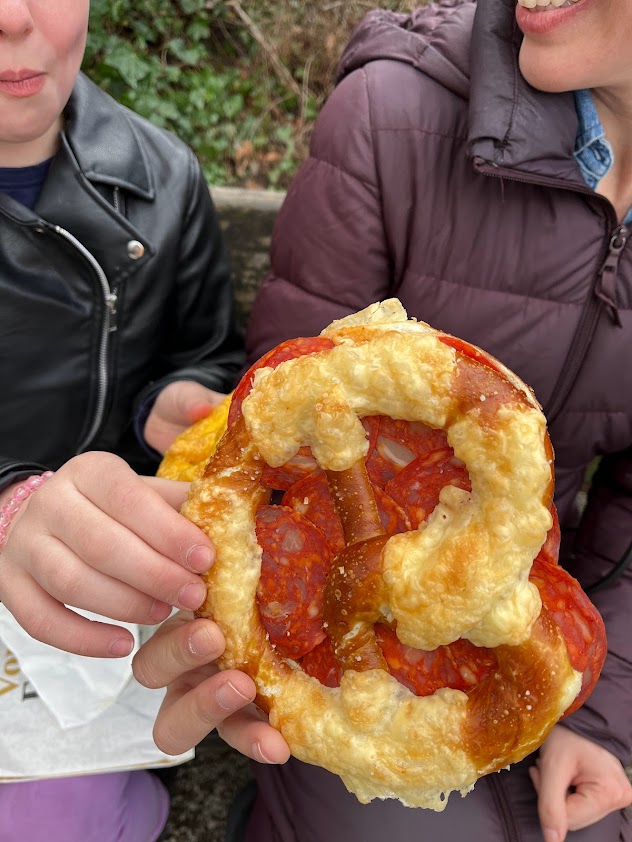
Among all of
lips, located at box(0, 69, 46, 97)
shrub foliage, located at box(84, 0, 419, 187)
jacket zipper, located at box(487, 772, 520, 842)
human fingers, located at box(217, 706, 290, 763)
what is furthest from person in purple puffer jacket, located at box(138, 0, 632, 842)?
shrub foliage, located at box(84, 0, 419, 187)

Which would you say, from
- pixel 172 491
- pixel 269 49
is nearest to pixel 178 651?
pixel 172 491

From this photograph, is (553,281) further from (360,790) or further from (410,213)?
(360,790)

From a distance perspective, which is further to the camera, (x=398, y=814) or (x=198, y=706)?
(x=398, y=814)

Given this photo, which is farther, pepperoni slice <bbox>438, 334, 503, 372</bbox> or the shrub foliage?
the shrub foliage

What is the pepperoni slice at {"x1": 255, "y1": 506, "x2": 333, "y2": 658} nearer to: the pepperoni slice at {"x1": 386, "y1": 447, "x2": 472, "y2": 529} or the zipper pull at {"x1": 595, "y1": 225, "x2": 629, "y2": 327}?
the pepperoni slice at {"x1": 386, "y1": 447, "x2": 472, "y2": 529}

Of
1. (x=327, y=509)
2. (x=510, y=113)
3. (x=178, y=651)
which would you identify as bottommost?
(x=178, y=651)

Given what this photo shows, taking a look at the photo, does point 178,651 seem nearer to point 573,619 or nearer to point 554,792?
point 573,619
